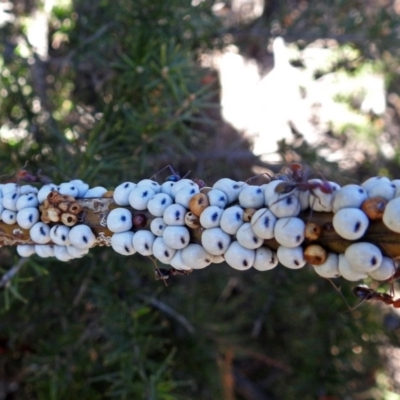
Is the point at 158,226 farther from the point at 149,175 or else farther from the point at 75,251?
the point at 149,175

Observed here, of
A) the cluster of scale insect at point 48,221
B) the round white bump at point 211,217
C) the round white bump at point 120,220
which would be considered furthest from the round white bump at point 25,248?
the round white bump at point 211,217

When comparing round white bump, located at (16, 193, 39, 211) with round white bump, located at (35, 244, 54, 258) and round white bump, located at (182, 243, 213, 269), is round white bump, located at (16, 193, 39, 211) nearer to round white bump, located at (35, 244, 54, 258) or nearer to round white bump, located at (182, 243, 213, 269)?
round white bump, located at (35, 244, 54, 258)

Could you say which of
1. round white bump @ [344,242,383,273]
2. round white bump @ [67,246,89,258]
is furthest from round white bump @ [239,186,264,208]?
round white bump @ [67,246,89,258]

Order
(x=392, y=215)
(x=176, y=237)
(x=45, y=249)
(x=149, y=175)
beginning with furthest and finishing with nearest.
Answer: (x=149, y=175), (x=45, y=249), (x=176, y=237), (x=392, y=215)

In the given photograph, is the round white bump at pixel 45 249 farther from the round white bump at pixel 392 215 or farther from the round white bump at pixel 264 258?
the round white bump at pixel 392 215

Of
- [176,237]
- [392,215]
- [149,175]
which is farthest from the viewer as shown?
[149,175]

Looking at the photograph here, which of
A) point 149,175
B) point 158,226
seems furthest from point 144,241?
point 149,175

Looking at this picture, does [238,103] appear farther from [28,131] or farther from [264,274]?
[28,131]
